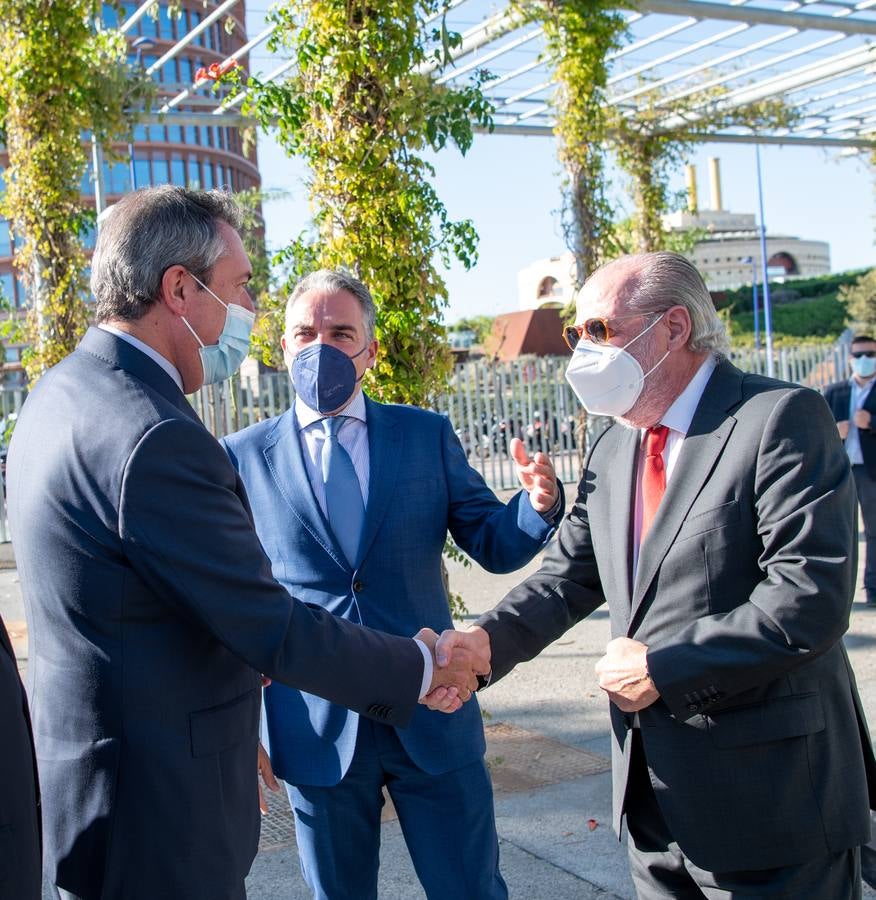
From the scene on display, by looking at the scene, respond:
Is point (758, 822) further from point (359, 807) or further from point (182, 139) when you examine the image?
point (182, 139)

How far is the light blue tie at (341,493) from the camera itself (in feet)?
10.1

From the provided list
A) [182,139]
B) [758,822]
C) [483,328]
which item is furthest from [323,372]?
[182,139]

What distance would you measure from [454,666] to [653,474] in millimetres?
694

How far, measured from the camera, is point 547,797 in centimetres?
466

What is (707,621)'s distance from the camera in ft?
7.61

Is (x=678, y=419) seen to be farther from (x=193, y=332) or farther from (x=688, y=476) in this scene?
(x=193, y=332)

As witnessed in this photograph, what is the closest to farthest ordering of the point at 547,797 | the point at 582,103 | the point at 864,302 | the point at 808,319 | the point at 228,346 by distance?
the point at 228,346, the point at 547,797, the point at 582,103, the point at 864,302, the point at 808,319

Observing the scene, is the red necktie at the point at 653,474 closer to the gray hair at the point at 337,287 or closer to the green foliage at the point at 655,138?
the gray hair at the point at 337,287

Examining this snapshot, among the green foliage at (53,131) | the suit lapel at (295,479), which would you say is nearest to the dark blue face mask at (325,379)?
the suit lapel at (295,479)

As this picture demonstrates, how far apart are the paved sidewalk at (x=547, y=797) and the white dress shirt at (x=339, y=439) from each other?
167 cm

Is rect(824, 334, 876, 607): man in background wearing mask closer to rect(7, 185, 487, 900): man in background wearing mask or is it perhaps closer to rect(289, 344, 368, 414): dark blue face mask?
rect(289, 344, 368, 414): dark blue face mask

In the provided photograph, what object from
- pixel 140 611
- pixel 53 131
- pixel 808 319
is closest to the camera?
pixel 140 611

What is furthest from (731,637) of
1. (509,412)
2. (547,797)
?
(509,412)

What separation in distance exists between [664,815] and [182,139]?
84110 millimetres
